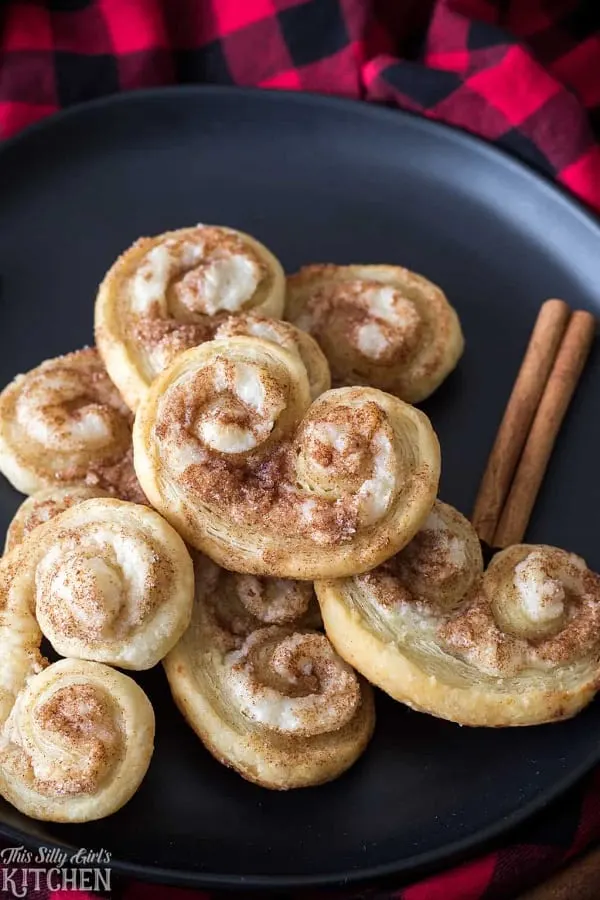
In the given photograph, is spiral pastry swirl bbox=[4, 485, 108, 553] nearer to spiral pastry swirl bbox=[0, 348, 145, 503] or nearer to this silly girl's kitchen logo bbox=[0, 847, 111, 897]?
spiral pastry swirl bbox=[0, 348, 145, 503]

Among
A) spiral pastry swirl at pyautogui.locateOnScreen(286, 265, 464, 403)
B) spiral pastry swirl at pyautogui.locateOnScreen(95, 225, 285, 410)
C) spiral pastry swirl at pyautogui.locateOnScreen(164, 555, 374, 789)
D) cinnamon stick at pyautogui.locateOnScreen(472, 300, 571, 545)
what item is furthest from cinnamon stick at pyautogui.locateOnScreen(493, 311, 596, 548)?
spiral pastry swirl at pyautogui.locateOnScreen(95, 225, 285, 410)

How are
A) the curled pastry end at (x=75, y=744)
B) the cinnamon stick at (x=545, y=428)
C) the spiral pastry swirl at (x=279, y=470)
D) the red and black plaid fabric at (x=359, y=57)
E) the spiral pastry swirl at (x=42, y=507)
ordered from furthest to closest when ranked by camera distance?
the red and black plaid fabric at (x=359, y=57), the cinnamon stick at (x=545, y=428), the spiral pastry swirl at (x=42, y=507), the spiral pastry swirl at (x=279, y=470), the curled pastry end at (x=75, y=744)

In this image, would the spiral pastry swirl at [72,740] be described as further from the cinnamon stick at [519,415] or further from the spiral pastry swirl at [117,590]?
the cinnamon stick at [519,415]

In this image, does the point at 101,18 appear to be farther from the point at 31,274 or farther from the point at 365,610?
the point at 365,610

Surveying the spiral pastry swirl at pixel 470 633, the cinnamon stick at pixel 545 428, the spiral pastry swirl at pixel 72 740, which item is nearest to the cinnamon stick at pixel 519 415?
the cinnamon stick at pixel 545 428

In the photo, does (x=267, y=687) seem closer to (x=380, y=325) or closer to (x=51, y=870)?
(x=51, y=870)

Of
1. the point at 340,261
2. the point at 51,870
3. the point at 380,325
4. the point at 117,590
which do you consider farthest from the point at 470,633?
the point at 340,261
